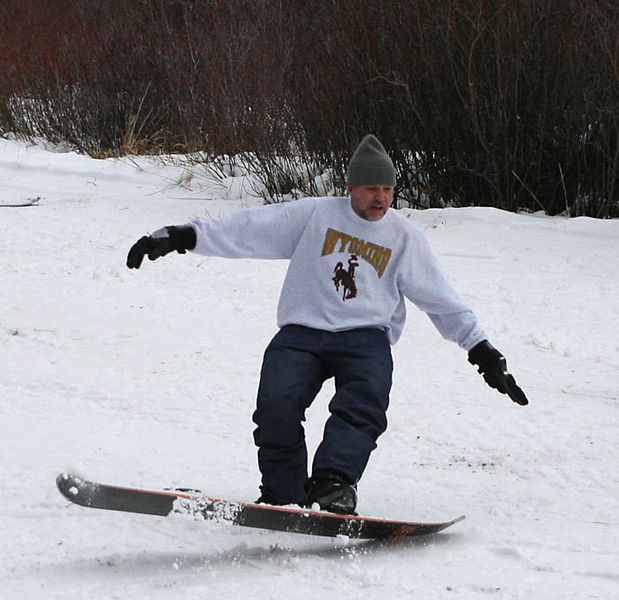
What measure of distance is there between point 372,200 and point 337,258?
0.20 m

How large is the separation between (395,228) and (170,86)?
8.75 m

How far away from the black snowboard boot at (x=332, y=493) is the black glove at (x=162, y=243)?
0.75m

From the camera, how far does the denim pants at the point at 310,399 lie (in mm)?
3086

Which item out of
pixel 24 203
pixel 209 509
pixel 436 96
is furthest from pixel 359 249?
pixel 24 203

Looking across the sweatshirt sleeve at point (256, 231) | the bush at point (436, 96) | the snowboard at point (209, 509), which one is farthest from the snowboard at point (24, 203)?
the snowboard at point (209, 509)

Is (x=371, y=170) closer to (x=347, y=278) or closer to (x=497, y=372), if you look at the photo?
(x=347, y=278)

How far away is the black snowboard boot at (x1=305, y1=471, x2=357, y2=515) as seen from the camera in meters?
2.99

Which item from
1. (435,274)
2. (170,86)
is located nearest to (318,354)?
(435,274)

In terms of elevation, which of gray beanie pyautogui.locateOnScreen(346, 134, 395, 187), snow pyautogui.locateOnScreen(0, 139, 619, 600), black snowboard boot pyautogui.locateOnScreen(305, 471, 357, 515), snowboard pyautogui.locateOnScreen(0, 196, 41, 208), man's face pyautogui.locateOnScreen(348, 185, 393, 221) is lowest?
snowboard pyautogui.locateOnScreen(0, 196, 41, 208)

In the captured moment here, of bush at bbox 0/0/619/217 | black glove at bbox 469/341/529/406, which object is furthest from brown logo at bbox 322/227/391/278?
bush at bbox 0/0/619/217

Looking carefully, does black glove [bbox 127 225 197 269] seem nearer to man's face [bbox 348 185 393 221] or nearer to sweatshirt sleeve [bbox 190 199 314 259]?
sweatshirt sleeve [bbox 190 199 314 259]

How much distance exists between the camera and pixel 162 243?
309cm

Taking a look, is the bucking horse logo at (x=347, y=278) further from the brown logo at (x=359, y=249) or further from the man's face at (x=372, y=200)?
the man's face at (x=372, y=200)

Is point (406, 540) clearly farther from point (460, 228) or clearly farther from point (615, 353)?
point (460, 228)
